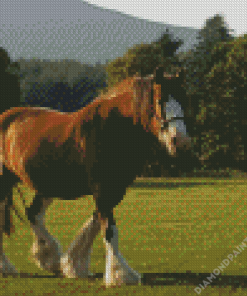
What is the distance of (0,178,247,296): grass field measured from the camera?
8328 millimetres

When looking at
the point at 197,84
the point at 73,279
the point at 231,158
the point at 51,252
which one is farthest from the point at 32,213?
the point at 197,84

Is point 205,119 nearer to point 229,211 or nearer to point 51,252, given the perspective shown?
point 229,211

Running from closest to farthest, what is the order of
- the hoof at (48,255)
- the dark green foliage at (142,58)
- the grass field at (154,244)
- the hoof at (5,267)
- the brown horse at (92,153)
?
the brown horse at (92,153), the grass field at (154,244), the hoof at (48,255), the hoof at (5,267), the dark green foliage at (142,58)

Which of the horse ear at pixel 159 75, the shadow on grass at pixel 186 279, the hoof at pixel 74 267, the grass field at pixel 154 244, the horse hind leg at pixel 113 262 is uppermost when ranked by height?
→ the horse ear at pixel 159 75

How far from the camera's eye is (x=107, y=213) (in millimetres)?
8234

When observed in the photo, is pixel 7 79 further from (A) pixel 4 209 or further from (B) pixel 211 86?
(A) pixel 4 209

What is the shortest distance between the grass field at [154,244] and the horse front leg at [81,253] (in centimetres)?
17

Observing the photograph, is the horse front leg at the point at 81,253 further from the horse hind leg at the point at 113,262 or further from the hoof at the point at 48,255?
the horse hind leg at the point at 113,262

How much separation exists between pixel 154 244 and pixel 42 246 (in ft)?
15.2

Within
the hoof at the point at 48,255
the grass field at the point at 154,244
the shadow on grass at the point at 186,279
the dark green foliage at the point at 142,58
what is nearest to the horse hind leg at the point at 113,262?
the grass field at the point at 154,244

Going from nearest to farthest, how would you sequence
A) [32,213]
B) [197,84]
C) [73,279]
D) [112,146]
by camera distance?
[112,146]
[73,279]
[32,213]
[197,84]

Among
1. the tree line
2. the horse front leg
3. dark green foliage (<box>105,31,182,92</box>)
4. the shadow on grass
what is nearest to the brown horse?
the horse front leg

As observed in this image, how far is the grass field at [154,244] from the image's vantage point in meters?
8.33

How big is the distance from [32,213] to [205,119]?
174 feet
